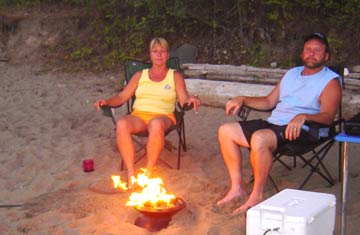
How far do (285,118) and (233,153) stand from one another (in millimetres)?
430

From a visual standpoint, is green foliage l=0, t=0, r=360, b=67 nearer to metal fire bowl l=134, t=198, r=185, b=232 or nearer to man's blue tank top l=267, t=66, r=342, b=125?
man's blue tank top l=267, t=66, r=342, b=125

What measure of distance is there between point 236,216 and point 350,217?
608 mm

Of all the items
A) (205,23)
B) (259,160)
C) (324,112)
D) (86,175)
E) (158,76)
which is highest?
(205,23)

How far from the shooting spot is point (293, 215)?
219cm

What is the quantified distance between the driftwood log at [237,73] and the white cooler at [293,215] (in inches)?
145

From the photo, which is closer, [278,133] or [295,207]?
[295,207]

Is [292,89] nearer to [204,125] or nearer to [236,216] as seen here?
[236,216]

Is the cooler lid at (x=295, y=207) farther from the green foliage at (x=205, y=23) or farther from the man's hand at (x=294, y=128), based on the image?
the green foliage at (x=205, y=23)

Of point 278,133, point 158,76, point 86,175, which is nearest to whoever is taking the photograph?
point 278,133

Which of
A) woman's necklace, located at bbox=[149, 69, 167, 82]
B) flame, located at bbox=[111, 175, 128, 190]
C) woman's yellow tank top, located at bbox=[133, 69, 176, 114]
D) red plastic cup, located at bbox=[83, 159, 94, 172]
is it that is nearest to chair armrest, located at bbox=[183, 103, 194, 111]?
woman's yellow tank top, located at bbox=[133, 69, 176, 114]

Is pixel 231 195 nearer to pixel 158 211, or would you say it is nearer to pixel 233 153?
pixel 233 153

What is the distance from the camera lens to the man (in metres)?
3.38

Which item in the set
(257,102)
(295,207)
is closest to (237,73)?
(257,102)

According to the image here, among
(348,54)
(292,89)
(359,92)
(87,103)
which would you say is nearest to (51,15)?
(87,103)
